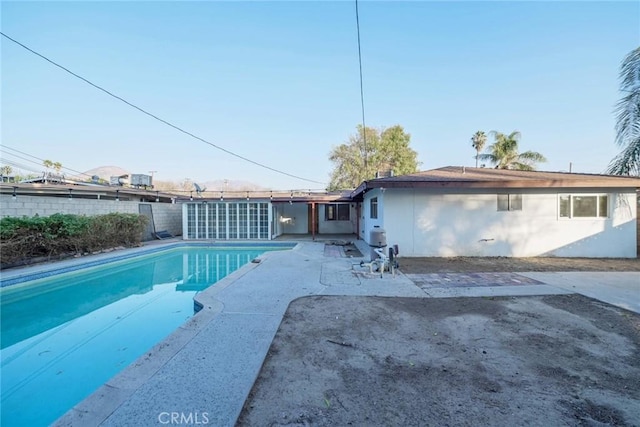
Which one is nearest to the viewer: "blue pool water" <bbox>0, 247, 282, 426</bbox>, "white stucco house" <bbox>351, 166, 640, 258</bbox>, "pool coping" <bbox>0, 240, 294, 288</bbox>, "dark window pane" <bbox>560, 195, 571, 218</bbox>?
"blue pool water" <bbox>0, 247, 282, 426</bbox>

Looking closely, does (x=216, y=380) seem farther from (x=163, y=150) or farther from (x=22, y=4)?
(x=163, y=150)

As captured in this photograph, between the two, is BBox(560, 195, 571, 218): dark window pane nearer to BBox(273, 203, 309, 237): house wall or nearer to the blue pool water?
the blue pool water

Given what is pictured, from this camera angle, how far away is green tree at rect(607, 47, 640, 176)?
743 cm

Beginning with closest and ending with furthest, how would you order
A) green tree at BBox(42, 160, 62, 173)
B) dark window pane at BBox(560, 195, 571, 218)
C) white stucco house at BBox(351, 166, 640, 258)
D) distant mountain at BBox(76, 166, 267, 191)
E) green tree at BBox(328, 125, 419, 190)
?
white stucco house at BBox(351, 166, 640, 258) → dark window pane at BBox(560, 195, 571, 218) → distant mountain at BBox(76, 166, 267, 191) → green tree at BBox(42, 160, 62, 173) → green tree at BBox(328, 125, 419, 190)

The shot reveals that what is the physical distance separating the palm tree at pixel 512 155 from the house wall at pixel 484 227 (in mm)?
13465

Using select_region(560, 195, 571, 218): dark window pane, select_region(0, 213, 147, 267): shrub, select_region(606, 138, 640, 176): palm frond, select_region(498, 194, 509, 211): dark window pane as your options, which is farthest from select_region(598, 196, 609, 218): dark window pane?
select_region(0, 213, 147, 267): shrub

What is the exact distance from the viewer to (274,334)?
12.2ft

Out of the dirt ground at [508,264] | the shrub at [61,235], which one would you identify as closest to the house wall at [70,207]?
the shrub at [61,235]

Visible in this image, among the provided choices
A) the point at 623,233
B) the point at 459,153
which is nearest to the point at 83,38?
the point at 623,233

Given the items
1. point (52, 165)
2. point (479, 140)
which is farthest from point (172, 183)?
point (479, 140)

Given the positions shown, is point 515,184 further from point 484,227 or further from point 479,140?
point 479,140

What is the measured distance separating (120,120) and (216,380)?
63.1 ft

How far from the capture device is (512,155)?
71.6 ft

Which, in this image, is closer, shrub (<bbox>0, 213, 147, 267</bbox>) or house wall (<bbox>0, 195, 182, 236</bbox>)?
shrub (<bbox>0, 213, 147, 267</bbox>)
